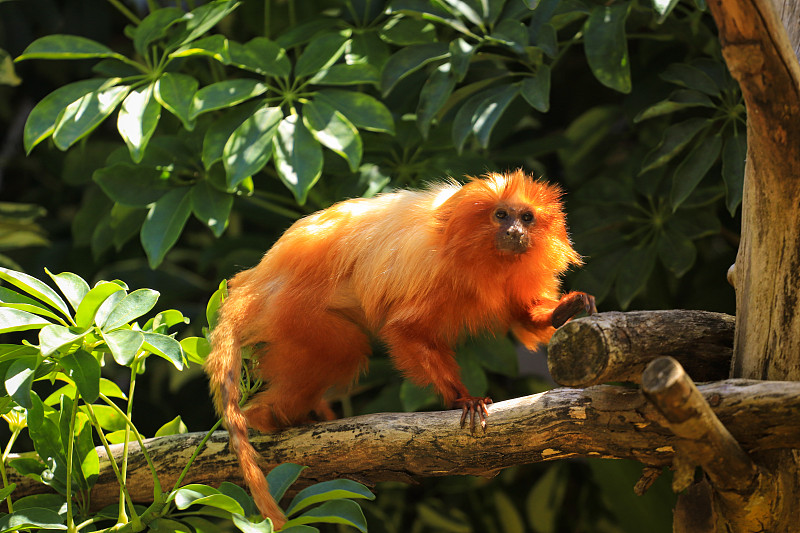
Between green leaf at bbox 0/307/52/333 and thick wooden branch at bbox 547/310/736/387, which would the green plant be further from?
thick wooden branch at bbox 547/310/736/387

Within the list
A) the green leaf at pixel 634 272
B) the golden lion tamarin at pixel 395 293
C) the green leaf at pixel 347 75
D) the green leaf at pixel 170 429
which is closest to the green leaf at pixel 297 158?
the golden lion tamarin at pixel 395 293

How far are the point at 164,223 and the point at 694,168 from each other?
163 centimetres

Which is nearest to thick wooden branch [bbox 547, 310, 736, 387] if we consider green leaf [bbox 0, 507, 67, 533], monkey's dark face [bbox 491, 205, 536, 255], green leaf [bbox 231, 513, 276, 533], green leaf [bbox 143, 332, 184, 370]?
monkey's dark face [bbox 491, 205, 536, 255]

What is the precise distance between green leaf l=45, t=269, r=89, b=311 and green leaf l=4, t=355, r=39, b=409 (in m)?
0.14

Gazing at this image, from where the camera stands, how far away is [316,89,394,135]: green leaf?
7.87ft

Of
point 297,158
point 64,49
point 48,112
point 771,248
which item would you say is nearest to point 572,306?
point 771,248

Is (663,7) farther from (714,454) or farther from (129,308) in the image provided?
(129,308)

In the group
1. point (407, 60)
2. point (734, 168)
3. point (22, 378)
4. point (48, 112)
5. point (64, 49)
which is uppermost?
point (64, 49)

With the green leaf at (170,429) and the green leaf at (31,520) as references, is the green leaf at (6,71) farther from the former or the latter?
the green leaf at (31,520)

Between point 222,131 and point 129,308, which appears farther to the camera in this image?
point 222,131

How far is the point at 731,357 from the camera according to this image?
1745 millimetres

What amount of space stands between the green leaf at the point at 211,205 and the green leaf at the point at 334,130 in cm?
38

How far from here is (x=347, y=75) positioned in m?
2.44

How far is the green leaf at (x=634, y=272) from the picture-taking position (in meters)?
2.62
